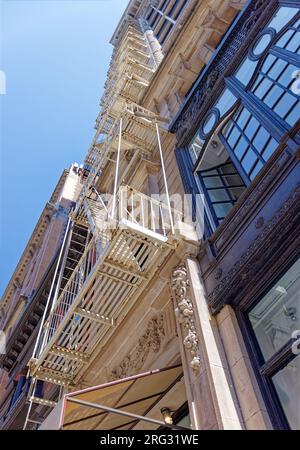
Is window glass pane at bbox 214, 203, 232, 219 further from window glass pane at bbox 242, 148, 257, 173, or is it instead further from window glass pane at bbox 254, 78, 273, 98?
window glass pane at bbox 254, 78, 273, 98

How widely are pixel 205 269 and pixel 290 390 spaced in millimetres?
2364

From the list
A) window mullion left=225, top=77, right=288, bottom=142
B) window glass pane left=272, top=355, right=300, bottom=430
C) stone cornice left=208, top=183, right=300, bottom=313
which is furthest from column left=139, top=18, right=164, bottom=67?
window glass pane left=272, top=355, right=300, bottom=430

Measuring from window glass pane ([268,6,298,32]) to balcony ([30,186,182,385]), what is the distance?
14.2 ft

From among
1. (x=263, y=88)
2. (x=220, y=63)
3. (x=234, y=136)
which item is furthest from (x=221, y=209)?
(x=220, y=63)

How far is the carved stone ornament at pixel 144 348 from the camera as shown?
6.51 metres

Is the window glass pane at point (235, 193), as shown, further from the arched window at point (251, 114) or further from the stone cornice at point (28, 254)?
the stone cornice at point (28, 254)

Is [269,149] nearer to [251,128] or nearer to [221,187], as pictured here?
[251,128]

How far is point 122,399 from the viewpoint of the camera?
584cm

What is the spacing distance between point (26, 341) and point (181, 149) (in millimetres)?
13341

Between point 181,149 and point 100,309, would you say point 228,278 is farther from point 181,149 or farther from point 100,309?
point 181,149

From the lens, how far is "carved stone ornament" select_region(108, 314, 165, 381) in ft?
21.3

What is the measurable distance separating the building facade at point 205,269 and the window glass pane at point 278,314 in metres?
0.02

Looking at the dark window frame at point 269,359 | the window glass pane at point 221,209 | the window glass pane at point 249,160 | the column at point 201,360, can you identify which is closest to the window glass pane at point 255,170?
the window glass pane at point 249,160

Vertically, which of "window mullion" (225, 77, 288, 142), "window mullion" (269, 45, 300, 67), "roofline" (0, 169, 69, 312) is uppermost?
"window mullion" (269, 45, 300, 67)
